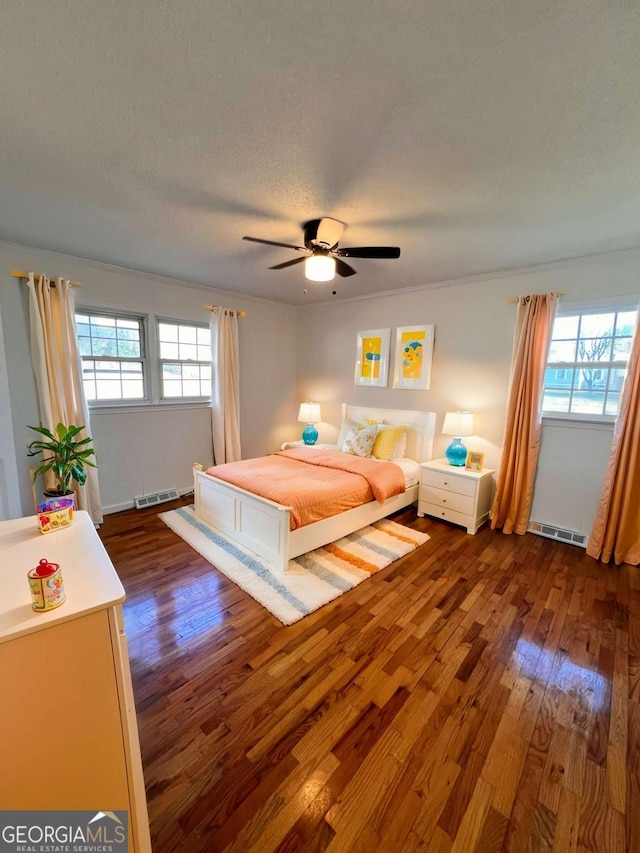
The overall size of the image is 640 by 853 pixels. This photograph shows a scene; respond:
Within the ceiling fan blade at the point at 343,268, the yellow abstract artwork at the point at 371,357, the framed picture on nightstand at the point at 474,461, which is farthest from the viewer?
the yellow abstract artwork at the point at 371,357

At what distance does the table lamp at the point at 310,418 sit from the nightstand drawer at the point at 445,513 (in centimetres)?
175

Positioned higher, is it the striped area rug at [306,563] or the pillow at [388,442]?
the pillow at [388,442]

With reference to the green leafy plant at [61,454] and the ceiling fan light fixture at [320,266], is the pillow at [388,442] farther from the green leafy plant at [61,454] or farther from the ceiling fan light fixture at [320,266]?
the green leafy plant at [61,454]

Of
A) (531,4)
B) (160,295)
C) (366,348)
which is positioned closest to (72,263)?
(160,295)

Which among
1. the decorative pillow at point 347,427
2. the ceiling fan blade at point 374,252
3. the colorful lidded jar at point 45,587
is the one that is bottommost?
the decorative pillow at point 347,427

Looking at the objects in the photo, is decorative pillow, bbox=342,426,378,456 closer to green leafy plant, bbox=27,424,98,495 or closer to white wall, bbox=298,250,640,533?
white wall, bbox=298,250,640,533

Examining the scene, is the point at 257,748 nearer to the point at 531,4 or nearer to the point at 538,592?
the point at 538,592

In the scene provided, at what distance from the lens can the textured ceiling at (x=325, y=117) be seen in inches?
39.1

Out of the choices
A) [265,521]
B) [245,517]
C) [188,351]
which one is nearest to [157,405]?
[188,351]

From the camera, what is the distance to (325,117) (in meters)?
1.34

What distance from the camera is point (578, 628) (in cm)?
202

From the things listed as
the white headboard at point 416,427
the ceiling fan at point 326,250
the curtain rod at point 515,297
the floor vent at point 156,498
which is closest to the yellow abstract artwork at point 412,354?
the white headboard at point 416,427

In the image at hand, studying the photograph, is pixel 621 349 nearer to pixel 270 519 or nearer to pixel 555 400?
pixel 555 400

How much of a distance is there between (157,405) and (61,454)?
1.13 m
